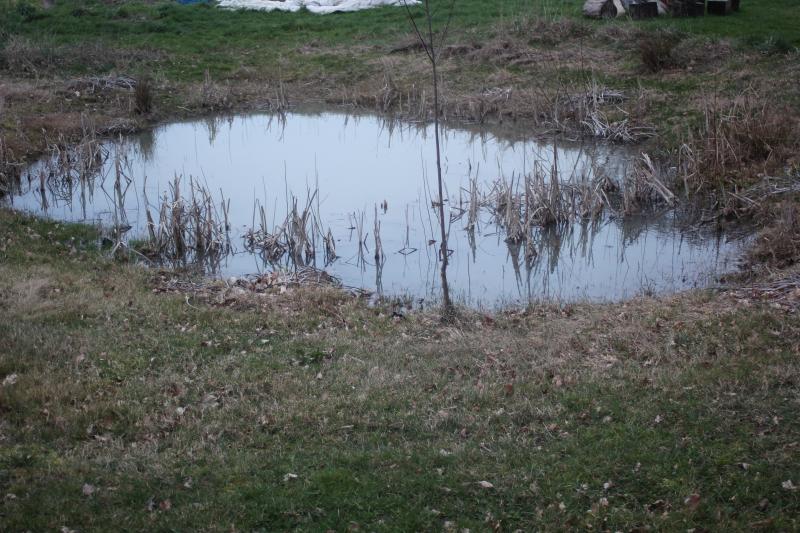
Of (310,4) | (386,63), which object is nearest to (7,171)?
(386,63)

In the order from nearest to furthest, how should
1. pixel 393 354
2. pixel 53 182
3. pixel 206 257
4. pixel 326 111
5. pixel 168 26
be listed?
pixel 393 354, pixel 206 257, pixel 53 182, pixel 326 111, pixel 168 26

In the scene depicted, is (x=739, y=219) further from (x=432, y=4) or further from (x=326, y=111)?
(x=432, y=4)

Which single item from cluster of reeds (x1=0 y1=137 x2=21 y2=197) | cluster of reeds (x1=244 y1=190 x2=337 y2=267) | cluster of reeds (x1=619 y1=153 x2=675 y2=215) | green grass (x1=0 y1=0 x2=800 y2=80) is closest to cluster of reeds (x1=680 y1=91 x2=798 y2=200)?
cluster of reeds (x1=619 y1=153 x2=675 y2=215)

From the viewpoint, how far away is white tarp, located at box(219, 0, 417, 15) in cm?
3025

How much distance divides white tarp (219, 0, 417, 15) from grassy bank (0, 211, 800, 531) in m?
22.2

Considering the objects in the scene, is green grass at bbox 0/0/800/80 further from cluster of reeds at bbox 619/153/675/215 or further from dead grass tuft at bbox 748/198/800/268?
dead grass tuft at bbox 748/198/800/268

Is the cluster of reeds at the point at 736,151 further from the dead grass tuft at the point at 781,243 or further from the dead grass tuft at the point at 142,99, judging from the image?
the dead grass tuft at the point at 142,99

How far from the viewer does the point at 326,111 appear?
71.4ft

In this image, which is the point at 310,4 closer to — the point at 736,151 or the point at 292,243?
the point at 736,151

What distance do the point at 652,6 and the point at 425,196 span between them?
1382 centimetres

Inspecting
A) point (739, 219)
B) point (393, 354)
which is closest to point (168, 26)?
point (739, 219)

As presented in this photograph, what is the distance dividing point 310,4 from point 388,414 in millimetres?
26339

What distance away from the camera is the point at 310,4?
3091 cm

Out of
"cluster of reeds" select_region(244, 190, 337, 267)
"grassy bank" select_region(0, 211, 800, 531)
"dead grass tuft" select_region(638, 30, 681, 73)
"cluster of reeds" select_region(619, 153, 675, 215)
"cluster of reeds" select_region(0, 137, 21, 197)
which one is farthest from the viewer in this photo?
"dead grass tuft" select_region(638, 30, 681, 73)
